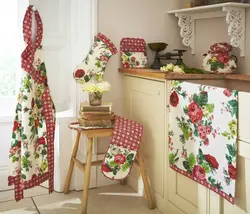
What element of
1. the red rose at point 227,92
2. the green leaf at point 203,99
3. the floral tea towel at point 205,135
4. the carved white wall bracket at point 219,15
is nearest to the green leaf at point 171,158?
the floral tea towel at point 205,135

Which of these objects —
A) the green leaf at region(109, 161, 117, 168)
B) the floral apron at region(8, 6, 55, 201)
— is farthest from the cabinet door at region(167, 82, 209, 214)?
the floral apron at region(8, 6, 55, 201)

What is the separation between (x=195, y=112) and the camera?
84.2 inches

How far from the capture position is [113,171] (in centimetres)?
253

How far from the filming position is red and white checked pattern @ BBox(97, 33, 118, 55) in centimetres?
294

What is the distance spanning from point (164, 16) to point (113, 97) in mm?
808

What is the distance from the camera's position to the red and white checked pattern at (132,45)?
3.07 m

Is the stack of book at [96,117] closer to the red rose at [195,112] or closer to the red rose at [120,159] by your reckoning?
the red rose at [120,159]

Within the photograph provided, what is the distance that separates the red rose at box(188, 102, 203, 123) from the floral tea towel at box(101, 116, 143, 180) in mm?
513

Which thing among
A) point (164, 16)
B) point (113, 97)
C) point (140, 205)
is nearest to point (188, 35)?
point (164, 16)

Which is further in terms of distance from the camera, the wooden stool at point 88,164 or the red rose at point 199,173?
the wooden stool at point 88,164

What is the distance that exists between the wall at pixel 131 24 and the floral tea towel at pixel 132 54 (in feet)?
0.16

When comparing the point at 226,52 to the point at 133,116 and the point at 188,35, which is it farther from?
the point at 133,116

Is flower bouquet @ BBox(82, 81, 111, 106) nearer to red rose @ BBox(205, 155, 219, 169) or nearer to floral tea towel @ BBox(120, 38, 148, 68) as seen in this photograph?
floral tea towel @ BBox(120, 38, 148, 68)

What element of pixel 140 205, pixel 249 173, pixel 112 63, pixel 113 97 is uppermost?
pixel 112 63
